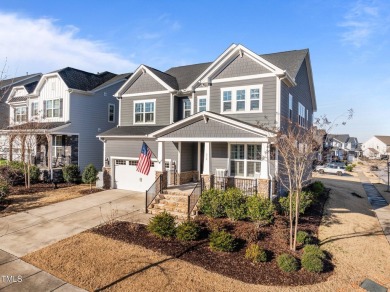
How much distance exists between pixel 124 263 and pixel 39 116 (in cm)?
2081

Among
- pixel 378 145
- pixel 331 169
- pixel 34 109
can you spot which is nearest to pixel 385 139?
pixel 378 145

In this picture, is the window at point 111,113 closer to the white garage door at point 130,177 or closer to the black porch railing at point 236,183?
the white garage door at point 130,177

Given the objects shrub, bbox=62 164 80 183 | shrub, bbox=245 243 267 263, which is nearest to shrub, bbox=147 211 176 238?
shrub, bbox=245 243 267 263

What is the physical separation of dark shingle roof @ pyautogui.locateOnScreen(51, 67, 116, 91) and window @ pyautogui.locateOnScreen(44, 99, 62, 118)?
1.89 meters

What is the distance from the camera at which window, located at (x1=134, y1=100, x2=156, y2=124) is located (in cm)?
1864

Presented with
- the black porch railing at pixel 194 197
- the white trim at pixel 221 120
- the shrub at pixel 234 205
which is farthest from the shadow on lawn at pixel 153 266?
the white trim at pixel 221 120

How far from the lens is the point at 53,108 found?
22562 millimetres

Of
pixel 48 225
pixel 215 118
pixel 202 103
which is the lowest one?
pixel 48 225

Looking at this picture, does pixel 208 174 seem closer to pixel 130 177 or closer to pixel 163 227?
pixel 163 227

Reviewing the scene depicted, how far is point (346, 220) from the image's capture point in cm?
1227

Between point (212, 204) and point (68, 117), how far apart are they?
16178 mm

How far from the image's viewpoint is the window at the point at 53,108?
2211 cm

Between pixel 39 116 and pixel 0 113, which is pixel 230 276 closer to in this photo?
pixel 39 116

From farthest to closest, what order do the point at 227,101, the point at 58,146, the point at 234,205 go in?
1. the point at 58,146
2. the point at 227,101
3. the point at 234,205
